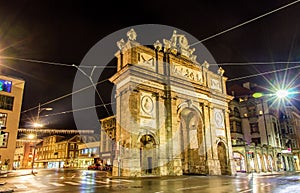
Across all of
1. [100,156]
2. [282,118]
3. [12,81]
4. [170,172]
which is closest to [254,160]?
[282,118]

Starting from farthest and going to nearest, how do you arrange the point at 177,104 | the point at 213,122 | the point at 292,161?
the point at 292,161, the point at 213,122, the point at 177,104

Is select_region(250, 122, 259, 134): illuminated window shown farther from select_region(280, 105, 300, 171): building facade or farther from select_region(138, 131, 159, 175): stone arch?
select_region(138, 131, 159, 175): stone arch

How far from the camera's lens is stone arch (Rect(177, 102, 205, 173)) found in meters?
28.0

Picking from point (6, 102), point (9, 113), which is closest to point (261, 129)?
point (9, 113)

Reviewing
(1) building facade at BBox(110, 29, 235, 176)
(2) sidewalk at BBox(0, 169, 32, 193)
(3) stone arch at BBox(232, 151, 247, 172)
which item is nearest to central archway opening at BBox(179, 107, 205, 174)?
(1) building facade at BBox(110, 29, 235, 176)

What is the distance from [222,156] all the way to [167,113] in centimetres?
1089

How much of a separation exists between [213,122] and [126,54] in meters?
14.6

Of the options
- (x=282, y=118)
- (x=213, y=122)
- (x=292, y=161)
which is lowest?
(x=292, y=161)

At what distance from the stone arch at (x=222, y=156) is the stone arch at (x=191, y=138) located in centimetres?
397

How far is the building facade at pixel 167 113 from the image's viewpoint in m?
23.0

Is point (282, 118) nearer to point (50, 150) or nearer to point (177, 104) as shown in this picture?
point (177, 104)

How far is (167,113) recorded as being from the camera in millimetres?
25969

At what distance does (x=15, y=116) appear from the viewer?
33.6 metres

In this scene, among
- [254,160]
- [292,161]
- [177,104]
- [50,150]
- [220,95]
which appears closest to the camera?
[177,104]
